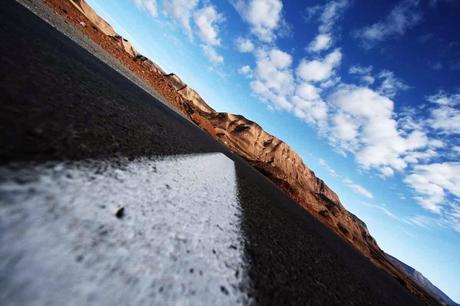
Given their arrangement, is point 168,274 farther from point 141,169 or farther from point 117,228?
point 141,169

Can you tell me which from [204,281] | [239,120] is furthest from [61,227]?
[239,120]

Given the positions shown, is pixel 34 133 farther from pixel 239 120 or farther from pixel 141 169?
pixel 239 120

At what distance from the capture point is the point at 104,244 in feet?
2.79

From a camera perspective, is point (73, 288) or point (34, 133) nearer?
point (73, 288)

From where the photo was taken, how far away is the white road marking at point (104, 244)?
0.64m

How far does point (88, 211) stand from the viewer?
935 millimetres

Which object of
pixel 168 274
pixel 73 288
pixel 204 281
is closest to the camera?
pixel 73 288

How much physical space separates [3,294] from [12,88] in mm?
1350

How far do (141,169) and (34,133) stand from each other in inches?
24.0

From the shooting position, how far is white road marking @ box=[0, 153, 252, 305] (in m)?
0.64

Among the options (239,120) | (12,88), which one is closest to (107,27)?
(239,120)

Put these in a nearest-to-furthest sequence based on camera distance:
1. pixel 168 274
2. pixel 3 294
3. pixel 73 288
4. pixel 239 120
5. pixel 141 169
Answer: pixel 3 294, pixel 73 288, pixel 168 274, pixel 141 169, pixel 239 120

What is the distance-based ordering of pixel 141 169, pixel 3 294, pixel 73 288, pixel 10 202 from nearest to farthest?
pixel 3 294, pixel 73 288, pixel 10 202, pixel 141 169

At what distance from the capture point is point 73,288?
25.4 inches
